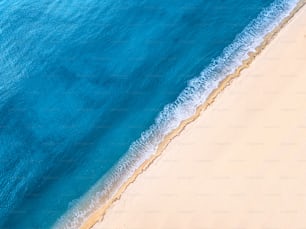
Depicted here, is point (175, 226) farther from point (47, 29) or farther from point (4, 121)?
point (47, 29)

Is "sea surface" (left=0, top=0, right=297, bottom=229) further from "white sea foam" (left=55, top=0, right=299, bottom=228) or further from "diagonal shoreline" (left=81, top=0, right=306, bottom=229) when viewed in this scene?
"diagonal shoreline" (left=81, top=0, right=306, bottom=229)

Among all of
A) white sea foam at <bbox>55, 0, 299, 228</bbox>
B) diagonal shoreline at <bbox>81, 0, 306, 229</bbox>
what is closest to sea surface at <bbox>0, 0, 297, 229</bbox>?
white sea foam at <bbox>55, 0, 299, 228</bbox>

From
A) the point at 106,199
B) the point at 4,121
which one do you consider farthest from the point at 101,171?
the point at 4,121

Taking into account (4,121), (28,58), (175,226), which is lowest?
(175,226)

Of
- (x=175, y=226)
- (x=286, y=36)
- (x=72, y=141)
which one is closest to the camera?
(x=175, y=226)

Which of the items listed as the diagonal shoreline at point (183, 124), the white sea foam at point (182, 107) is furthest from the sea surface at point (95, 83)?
the diagonal shoreline at point (183, 124)
